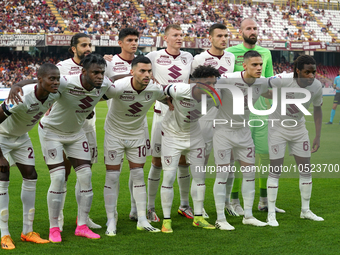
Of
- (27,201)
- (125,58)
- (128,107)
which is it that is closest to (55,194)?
(27,201)

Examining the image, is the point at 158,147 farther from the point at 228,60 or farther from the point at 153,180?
the point at 228,60

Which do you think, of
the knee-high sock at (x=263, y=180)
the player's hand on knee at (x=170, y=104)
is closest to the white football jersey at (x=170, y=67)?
the player's hand on knee at (x=170, y=104)

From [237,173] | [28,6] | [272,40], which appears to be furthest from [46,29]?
[237,173]

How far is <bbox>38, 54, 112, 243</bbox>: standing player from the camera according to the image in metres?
5.19

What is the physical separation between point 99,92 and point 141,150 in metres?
0.98

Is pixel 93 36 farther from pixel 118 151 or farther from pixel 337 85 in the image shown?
pixel 118 151

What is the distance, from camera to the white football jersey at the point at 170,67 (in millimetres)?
6566

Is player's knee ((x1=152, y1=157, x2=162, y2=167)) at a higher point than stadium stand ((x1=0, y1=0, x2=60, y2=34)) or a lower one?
lower

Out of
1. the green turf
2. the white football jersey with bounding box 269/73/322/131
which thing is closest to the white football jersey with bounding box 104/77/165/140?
the green turf

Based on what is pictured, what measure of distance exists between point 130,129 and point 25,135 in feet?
4.34

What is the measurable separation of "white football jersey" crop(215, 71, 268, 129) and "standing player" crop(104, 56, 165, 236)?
85 cm

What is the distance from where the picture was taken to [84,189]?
17.9ft

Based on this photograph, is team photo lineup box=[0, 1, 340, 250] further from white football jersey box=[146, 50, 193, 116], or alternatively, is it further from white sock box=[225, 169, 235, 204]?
white sock box=[225, 169, 235, 204]

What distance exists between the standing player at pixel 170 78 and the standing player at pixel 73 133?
3.91 feet
